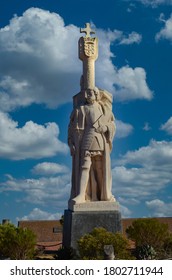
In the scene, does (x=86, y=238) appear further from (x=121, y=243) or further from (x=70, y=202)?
(x=70, y=202)

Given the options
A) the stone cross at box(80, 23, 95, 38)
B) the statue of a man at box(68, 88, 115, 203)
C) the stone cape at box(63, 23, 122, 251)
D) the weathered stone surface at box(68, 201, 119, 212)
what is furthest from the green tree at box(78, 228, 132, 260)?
the stone cross at box(80, 23, 95, 38)

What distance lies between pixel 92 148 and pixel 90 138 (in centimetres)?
30

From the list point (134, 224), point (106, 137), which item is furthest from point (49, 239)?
point (106, 137)

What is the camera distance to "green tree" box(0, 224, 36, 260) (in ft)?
40.3

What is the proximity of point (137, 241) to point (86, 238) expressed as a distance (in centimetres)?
356

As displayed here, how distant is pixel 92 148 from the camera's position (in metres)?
13.1

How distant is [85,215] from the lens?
12719 mm

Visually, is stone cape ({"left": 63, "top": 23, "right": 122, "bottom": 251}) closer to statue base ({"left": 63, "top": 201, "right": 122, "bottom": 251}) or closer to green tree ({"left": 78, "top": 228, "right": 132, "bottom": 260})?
statue base ({"left": 63, "top": 201, "right": 122, "bottom": 251})

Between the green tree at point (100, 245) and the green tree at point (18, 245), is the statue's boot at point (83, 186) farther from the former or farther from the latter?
the green tree at point (100, 245)

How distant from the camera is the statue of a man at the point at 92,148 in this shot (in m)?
13.1

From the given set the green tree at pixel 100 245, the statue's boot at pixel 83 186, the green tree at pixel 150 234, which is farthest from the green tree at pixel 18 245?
the green tree at pixel 150 234

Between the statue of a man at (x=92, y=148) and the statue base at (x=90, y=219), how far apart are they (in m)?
0.26

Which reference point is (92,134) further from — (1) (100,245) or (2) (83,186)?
(1) (100,245)

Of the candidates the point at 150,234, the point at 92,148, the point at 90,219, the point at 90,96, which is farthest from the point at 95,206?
the point at 90,96
